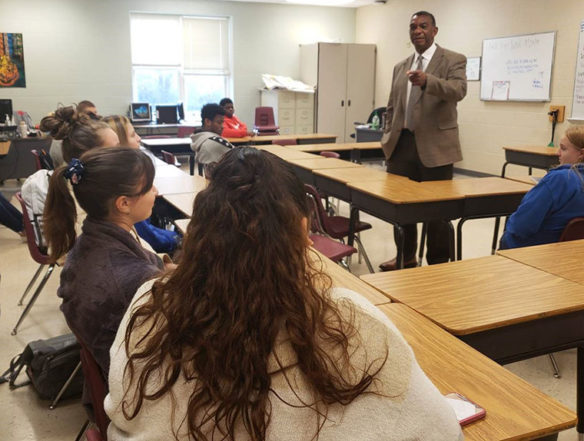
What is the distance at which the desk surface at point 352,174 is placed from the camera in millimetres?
3656

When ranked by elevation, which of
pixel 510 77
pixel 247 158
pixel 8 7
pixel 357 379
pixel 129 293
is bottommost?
pixel 129 293

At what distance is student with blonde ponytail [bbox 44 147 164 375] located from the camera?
4.48 ft

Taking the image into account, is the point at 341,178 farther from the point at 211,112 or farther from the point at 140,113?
the point at 140,113

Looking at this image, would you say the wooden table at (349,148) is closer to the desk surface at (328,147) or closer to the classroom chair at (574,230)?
the desk surface at (328,147)

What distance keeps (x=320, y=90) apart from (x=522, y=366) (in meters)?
7.94

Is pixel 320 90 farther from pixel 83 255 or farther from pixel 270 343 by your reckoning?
pixel 270 343

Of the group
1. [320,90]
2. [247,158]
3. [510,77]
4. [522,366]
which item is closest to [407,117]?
[522,366]

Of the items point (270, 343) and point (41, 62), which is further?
point (41, 62)

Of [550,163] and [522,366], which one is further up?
[550,163]

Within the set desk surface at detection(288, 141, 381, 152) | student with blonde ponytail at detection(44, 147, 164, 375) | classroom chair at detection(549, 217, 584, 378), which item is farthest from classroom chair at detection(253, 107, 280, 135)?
student with blonde ponytail at detection(44, 147, 164, 375)

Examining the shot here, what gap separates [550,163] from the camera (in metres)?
5.46

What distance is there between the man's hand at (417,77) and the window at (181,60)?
724 cm

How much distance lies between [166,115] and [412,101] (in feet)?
21.3

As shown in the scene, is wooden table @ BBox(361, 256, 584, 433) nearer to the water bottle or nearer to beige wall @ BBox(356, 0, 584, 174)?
beige wall @ BBox(356, 0, 584, 174)
